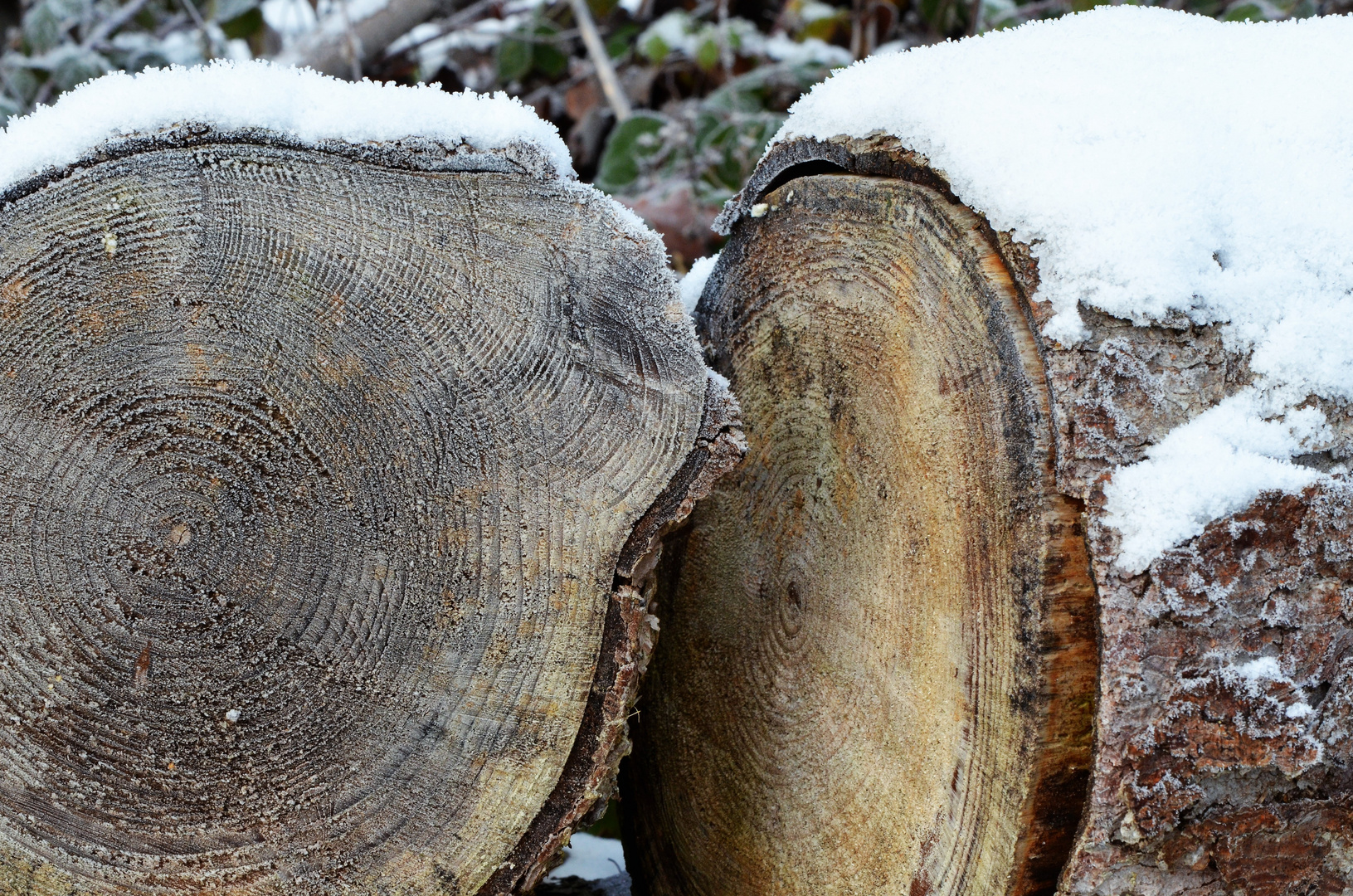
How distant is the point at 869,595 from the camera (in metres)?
1.21

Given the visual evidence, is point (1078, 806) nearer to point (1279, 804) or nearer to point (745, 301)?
point (1279, 804)

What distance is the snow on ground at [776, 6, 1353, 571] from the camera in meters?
0.94

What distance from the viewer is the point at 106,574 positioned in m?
1.11

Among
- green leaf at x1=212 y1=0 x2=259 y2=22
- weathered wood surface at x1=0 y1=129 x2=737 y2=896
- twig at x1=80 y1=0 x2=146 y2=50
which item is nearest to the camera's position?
weathered wood surface at x1=0 y1=129 x2=737 y2=896

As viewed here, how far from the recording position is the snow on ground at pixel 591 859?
174 cm

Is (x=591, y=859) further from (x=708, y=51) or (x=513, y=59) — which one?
(x=513, y=59)

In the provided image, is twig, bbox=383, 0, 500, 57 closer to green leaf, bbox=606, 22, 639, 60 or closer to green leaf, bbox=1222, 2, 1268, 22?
green leaf, bbox=606, 22, 639, 60

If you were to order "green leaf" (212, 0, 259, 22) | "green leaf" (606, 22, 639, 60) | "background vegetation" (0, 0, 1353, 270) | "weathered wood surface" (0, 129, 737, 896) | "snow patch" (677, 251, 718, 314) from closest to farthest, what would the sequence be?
"weathered wood surface" (0, 129, 737, 896) → "snow patch" (677, 251, 718, 314) → "background vegetation" (0, 0, 1353, 270) → "green leaf" (212, 0, 259, 22) → "green leaf" (606, 22, 639, 60)

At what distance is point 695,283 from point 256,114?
Answer: 67cm

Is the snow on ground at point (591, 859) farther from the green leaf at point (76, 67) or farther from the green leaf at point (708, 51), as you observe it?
the green leaf at point (76, 67)

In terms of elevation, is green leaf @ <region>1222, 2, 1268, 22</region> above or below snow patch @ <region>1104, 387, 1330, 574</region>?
above

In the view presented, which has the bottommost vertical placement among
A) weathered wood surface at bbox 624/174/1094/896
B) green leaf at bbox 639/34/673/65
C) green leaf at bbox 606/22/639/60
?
weathered wood surface at bbox 624/174/1094/896

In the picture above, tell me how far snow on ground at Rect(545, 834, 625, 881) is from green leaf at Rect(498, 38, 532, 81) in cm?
268

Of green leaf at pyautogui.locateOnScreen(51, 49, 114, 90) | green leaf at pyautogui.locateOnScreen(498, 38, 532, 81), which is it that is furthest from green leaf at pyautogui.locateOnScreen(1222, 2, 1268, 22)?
green leaf at pyautogui.locateOnScreen(51, 49, 114, 90)
